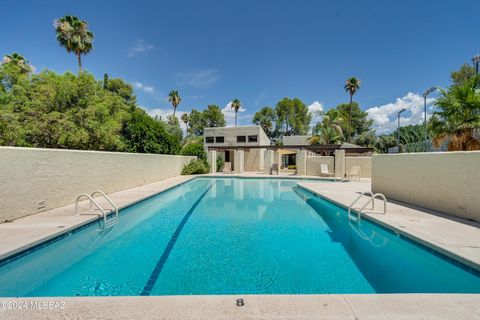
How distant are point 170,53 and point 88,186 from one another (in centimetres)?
1585

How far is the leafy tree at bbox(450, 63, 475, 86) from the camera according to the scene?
2323 cm

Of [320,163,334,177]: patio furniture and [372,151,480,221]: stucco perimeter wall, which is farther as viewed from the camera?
[320,163,334,177]: patio furniture

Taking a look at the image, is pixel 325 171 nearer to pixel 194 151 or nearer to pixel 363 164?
pixel 363 164

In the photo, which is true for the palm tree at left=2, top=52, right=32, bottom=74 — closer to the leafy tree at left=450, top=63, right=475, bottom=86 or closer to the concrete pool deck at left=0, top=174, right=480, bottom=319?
the concrete pool deck at left=0, top=174, right=480, bottom=319

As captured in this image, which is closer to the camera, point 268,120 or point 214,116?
point 268,120

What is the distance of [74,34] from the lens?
20.0 meters

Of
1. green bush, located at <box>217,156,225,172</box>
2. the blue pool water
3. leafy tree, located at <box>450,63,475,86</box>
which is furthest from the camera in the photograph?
green bush, located at <box>217,156,225,172</box>

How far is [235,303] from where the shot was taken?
94.1 inches

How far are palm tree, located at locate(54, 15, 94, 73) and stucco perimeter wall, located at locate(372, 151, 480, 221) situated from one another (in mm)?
24910

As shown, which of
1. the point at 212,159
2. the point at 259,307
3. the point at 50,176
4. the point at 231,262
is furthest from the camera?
the point at 212,159

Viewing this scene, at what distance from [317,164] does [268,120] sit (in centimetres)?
2462

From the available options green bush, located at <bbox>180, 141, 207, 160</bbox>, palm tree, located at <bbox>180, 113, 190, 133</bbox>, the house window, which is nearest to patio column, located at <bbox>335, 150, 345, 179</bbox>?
the house window

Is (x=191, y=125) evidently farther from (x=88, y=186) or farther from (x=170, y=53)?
(x=88, y=186)

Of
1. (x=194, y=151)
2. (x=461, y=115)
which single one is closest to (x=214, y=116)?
(x=194, y=151)
